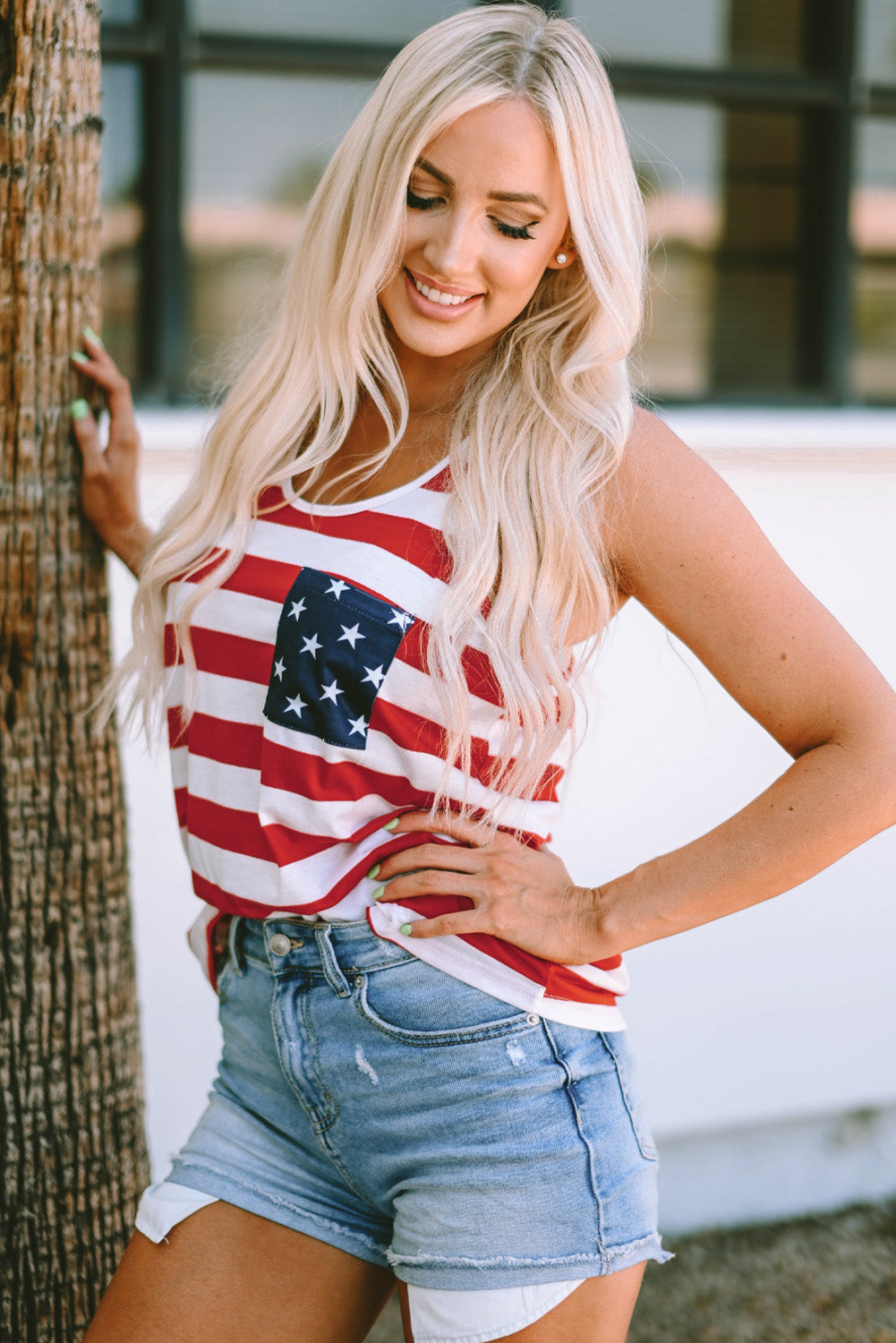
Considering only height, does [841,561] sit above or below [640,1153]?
above

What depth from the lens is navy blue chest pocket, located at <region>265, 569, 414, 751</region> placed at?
1.54 m

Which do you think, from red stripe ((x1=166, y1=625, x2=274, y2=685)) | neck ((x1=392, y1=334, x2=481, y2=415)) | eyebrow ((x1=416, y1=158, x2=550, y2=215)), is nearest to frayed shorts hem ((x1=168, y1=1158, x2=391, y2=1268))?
red stripe ((x1=166, y1=625, x2=274, y2=685))

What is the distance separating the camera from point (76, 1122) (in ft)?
6.69

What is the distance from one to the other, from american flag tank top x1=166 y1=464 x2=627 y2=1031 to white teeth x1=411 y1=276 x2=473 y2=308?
220 mm

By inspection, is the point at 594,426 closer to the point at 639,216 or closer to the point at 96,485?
the point at 639,216

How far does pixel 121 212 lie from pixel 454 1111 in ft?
7.93

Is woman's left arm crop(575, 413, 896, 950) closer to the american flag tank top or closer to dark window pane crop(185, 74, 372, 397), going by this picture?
the american flag tank top

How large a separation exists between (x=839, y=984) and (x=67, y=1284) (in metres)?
2.34

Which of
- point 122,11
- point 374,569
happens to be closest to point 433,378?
point 374,569

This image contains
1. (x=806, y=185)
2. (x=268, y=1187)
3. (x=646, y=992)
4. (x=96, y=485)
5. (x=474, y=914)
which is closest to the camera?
(x=474, y=914)

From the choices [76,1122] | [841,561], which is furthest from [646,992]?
[76,1122]

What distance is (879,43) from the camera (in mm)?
3848

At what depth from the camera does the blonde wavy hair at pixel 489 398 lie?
1576 millimetres

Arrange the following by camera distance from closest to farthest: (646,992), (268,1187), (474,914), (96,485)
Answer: (474,914) → (268,1187) → (96,485) → (646,992)
